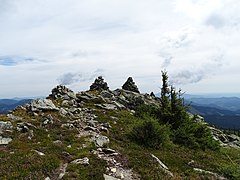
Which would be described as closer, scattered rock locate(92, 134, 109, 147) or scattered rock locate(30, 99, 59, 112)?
scattered rock locate(92, 134, 109, 147)

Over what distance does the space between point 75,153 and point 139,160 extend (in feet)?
14.0

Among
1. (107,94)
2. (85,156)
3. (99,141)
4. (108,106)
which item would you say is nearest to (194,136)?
(99,141)

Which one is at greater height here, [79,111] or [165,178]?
[79,111]

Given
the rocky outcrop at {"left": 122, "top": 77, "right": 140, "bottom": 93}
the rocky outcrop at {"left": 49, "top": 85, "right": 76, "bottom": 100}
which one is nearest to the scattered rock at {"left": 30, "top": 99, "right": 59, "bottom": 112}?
the rocky outcrop at {"left": 49, "top": 85, "right": 76, "bottom": 100}

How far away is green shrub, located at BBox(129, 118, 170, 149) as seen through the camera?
24.5 metres

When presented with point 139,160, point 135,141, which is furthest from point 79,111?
point 139,160

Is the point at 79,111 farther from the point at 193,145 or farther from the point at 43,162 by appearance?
the point at 43,162

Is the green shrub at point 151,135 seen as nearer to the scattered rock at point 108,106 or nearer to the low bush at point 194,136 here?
the low bush at point 194,136

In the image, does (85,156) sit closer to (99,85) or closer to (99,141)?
(99,141)

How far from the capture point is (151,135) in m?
25.0

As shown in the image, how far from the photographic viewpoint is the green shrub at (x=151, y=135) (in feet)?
80.4

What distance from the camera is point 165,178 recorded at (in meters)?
15.9

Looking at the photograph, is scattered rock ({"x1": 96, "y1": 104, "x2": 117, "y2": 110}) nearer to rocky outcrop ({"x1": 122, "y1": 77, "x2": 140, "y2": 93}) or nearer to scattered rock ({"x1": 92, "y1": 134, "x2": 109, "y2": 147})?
scattered rock ({"x1": 92, "y1": 134, "x2": 109, "y2": 147})

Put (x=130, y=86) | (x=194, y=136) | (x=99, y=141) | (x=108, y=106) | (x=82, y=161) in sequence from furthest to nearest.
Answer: (x=130, y=86), (x=108, y=106), (x=194, y=136), (x=99, y=141), (x=82, y=161)
